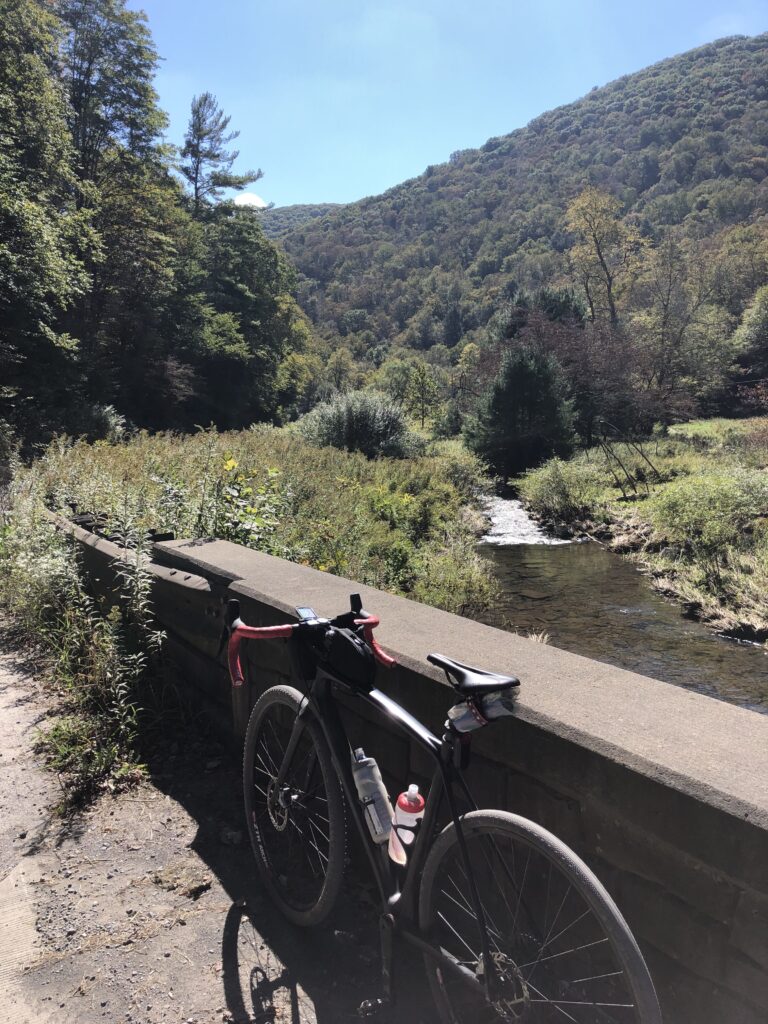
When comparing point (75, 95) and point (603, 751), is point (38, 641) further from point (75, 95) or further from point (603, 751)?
point (75, 95)

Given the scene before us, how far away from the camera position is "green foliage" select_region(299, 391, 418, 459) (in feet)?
74.8

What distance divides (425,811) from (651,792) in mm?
623

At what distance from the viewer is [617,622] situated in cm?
915

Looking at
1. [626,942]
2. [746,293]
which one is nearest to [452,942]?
[626,942]

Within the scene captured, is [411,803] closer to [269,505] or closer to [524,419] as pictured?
[269,505]

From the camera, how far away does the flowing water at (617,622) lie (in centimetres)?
730

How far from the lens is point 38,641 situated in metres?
4.95

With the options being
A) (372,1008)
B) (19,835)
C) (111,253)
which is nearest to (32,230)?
(111,253)

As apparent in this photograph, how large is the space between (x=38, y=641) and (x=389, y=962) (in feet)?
13.7

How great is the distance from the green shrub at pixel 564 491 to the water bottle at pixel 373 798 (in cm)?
1679

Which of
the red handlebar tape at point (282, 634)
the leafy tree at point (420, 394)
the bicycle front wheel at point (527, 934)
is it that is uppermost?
the leafy tree at point (420, 394)

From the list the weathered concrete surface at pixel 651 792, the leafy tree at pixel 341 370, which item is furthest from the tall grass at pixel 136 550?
the leafy tree at pixel 341 370

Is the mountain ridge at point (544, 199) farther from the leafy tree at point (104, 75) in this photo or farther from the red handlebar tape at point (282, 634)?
the red handlebar tape at point (282, 634)

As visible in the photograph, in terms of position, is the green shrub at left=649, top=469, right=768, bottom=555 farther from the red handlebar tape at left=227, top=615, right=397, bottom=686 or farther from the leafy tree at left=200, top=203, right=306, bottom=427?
the leafy tree at left=200, top=203, right=306, bottom=427
